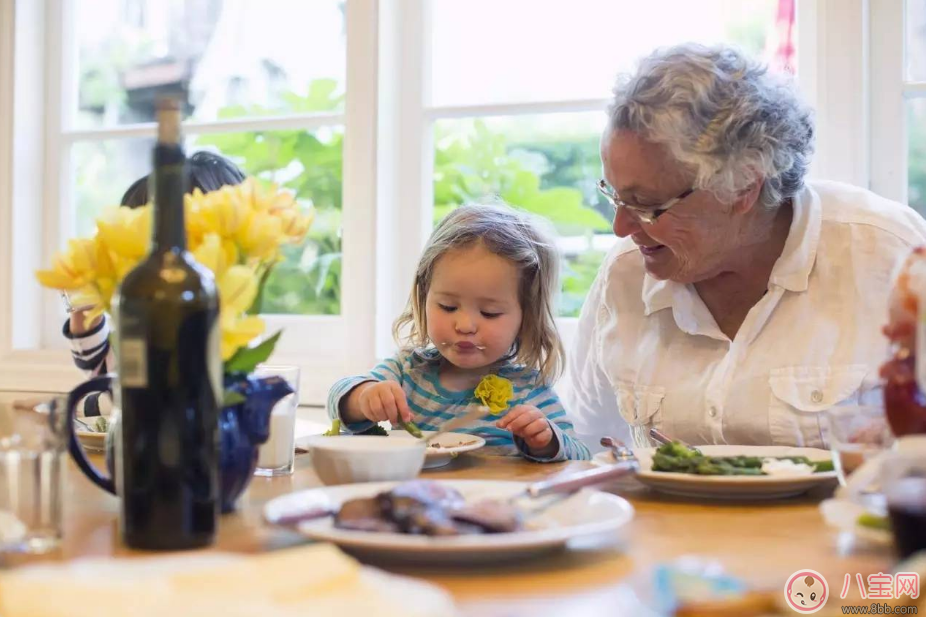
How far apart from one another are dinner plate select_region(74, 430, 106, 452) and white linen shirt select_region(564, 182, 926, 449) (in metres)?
0.94

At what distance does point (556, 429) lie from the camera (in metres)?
1.52

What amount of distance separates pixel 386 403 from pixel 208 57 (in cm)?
200

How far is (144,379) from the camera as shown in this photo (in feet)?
2.68

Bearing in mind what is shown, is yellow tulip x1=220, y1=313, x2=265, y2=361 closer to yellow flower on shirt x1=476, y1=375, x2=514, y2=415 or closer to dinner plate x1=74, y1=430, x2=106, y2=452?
dinner plate x1=74, y1=430, x2=106, y2=452

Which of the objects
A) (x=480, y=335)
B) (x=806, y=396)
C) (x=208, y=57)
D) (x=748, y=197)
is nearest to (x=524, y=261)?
(x=480, y=335)

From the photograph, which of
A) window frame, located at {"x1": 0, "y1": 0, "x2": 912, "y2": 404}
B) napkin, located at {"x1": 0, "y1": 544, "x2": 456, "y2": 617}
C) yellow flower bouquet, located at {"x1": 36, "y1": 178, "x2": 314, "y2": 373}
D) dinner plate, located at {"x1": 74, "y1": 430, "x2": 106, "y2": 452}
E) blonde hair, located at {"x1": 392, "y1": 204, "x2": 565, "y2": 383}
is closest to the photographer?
napkin, located at {"x1": 0, "y1": 544, "x2": 456, "y2": 617}

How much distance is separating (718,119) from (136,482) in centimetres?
123

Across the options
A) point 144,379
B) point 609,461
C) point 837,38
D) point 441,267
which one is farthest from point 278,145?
point 144,379

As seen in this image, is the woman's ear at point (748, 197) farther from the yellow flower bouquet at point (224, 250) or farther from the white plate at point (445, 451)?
the yellow flower bouquet at point (224, 250)

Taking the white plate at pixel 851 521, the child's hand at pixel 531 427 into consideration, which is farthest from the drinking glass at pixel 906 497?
the child's hand at pixel 531 427

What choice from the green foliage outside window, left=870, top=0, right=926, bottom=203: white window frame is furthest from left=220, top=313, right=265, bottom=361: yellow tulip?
left=870, top=0, right=926, bottom=203: white window frame

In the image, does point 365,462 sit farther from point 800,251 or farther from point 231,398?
point 800,251

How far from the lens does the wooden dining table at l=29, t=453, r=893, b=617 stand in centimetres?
73

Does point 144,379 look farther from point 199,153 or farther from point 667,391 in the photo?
point 199,153
